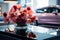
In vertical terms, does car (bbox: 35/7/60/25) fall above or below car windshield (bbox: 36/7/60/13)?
below

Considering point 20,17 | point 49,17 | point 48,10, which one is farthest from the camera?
point 48,10

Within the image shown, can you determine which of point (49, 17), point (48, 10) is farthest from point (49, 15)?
point (48, 10)

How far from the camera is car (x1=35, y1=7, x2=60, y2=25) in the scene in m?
5.72

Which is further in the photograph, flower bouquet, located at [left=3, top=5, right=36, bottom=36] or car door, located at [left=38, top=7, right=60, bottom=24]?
car door, located at [left=38, top=7, right=60, bottom=24]

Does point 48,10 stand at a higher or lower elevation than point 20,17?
lower

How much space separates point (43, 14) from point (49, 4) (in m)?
0.76

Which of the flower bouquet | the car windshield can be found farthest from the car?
the flower bouquet

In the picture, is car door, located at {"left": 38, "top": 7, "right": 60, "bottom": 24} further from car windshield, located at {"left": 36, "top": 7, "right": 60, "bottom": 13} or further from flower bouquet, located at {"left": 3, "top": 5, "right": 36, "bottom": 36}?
flower bouquet, located at {"left": 3, "top": 5, "right": 36, "bottom": 36}

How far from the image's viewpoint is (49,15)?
19.0ft

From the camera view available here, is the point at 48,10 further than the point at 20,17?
Yes

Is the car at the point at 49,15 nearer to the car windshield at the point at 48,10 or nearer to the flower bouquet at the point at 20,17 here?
the car windshield at the point at 48,10

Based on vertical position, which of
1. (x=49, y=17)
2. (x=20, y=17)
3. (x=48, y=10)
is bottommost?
(x=49, y=17)

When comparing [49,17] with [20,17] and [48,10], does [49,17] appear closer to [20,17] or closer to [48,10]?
[48,10]

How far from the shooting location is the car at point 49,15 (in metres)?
5.72
